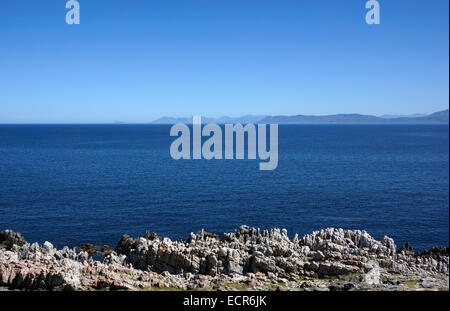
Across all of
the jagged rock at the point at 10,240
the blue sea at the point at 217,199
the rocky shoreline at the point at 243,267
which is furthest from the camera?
the blue sea at the point at 217,199

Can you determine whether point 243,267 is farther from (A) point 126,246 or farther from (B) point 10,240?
(B) point 10,240

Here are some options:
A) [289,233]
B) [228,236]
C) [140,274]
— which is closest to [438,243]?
[289,233]

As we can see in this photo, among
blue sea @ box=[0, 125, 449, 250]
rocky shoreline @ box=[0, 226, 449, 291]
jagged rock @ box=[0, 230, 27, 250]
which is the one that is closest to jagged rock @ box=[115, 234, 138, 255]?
rocky shoreline @ box=[0, 226, 449, 291]

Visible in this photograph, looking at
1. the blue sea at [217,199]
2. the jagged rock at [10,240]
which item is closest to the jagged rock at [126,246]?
the blue sea at [217,199]

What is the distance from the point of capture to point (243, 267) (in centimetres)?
3819

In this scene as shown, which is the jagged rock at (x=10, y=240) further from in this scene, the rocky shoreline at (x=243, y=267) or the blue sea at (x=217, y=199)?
the rocky shoreline at (x=243, y=267)

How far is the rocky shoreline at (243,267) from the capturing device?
32.5 metres

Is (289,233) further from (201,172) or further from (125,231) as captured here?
(201,172)

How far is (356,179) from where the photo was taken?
103 meters

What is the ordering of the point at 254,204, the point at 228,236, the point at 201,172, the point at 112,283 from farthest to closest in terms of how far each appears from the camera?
the point at 201,172, the point at 254,204, the point at 228,236, the point at 112,283

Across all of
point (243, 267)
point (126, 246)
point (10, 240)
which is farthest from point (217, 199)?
point (243, 267)

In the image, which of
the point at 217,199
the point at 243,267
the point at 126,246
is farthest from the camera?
the point at 217,199
